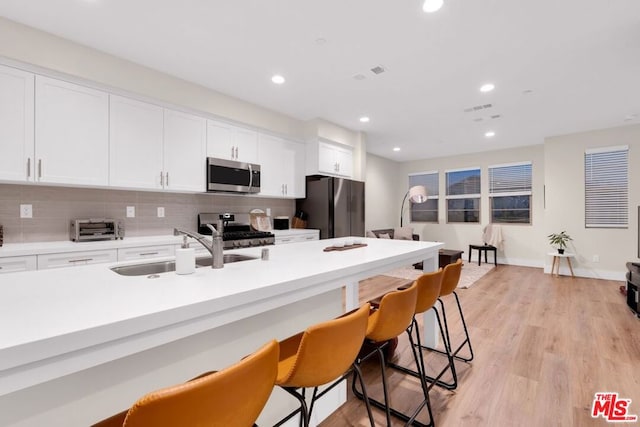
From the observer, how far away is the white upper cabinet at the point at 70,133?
2.45 metres

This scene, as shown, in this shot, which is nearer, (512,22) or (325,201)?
(512,22)

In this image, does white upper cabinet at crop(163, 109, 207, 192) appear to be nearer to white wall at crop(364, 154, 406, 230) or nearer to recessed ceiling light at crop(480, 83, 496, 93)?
recessed ceiling light at crop(480, 83, 496, 93)

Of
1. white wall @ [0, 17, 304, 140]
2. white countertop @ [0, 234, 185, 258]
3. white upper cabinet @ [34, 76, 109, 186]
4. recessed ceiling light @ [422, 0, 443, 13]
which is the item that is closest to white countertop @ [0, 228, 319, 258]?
white countertop @ [0, 234, 185, 258]

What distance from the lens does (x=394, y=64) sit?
9.91 ft

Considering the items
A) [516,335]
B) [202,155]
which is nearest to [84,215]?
[202,155]

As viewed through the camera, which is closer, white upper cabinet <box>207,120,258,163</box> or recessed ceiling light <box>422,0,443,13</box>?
recessed ceiling light <box>422,0,443,13</box>

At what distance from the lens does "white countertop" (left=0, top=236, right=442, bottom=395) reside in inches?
25.3

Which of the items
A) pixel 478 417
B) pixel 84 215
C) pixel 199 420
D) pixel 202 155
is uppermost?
pixel 202 155

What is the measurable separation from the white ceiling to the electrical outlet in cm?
153

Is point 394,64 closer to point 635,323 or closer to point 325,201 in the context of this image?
point 325,201

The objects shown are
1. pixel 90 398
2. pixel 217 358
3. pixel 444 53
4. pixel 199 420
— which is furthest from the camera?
pixel 444 53

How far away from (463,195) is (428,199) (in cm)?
89

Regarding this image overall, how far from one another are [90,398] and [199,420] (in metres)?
0.55

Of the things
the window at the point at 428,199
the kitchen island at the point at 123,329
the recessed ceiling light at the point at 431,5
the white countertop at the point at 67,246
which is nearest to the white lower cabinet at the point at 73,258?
the white countertop at the point at 67,246
